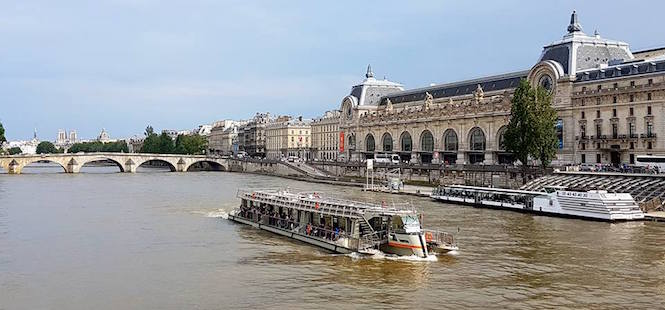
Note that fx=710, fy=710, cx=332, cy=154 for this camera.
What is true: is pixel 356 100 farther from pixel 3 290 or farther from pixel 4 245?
pixel 3 290

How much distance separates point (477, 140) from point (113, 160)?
8302cm

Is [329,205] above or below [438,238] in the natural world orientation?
above

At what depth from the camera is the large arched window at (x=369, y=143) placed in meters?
130

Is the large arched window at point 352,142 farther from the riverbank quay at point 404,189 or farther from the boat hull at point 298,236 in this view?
the boat hull at point 298,236

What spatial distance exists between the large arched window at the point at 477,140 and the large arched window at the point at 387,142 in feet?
78.8

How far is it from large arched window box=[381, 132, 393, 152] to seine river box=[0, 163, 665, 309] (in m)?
67.9

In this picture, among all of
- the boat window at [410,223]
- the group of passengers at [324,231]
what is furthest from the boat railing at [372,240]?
the group of passengers at [324,231]

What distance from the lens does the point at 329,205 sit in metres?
42.6

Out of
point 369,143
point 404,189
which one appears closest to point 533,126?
point 404,189

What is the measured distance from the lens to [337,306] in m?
27.4

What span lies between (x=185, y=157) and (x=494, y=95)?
3110 inches

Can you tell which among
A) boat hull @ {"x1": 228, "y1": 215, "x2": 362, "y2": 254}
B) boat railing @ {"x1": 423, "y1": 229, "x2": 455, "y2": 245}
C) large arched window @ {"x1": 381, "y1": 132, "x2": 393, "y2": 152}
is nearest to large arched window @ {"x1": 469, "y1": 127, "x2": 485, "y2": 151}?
large arched window @ {"x1": 381, "y1": 132, "x2": 393, "y2": 152}

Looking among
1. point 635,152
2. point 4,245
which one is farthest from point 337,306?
point 635,152

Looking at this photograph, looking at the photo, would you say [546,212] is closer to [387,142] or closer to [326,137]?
[387,142]
